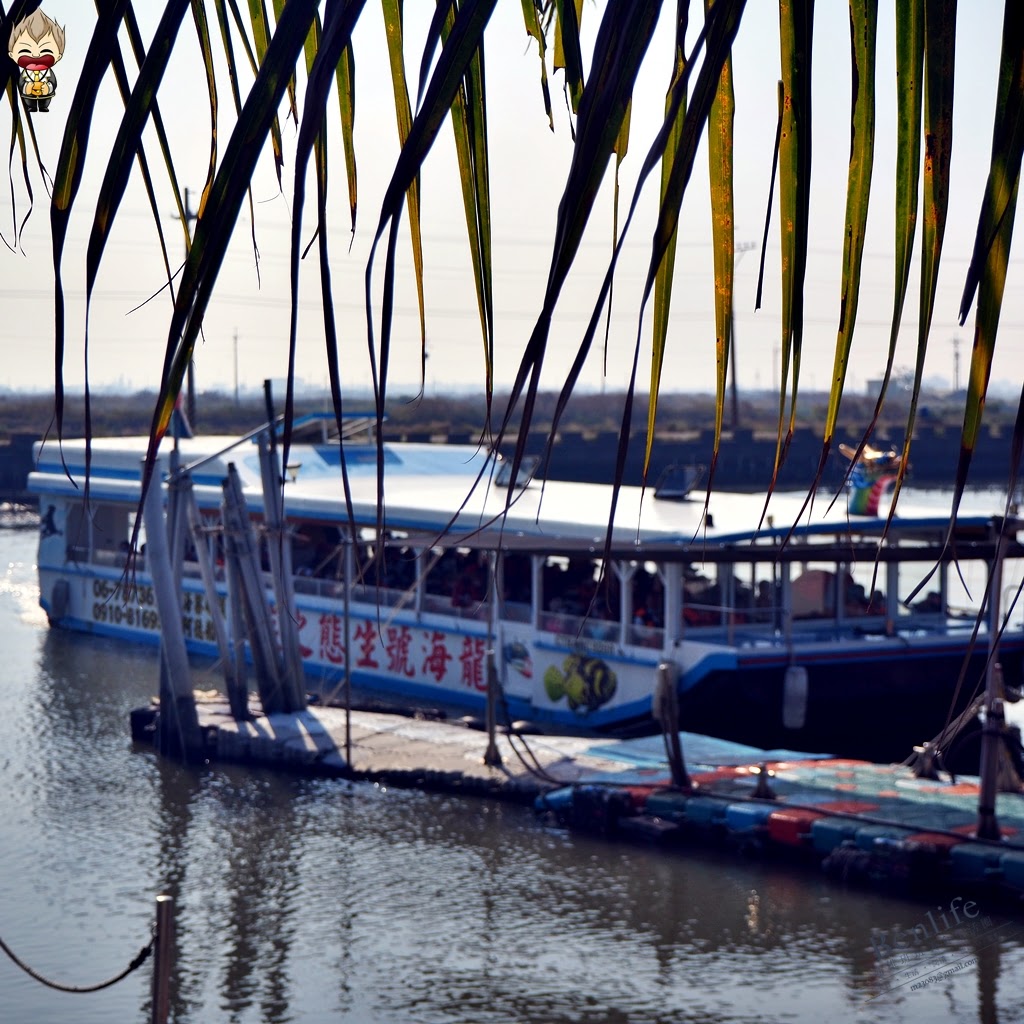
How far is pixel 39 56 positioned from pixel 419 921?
1098 cm

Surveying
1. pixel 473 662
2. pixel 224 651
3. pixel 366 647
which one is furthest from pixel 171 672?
pixel 366 647

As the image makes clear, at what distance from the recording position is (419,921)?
11812 millimetres

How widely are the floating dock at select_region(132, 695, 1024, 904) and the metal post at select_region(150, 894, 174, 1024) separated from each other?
766cm

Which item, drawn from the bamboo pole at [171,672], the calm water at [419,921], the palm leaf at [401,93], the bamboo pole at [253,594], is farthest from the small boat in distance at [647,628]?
the palm leaf at [401,93]

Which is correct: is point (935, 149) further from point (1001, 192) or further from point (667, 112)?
point (667, 112)

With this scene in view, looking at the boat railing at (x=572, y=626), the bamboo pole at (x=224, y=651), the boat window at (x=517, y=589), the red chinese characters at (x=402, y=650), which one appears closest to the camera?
the bamboo pole at (x=224, y=651)

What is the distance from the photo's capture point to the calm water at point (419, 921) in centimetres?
1023

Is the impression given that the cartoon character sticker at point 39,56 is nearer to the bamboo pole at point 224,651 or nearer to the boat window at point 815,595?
the bamboo pole at point 224,651

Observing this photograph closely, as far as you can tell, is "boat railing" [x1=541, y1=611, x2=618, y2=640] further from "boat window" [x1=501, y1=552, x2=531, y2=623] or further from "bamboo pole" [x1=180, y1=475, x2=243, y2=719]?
"bamboo pole" [x1=180, y1=475, x2=243, y2=719]

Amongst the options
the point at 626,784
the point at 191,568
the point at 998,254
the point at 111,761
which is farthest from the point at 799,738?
the point at 998,254

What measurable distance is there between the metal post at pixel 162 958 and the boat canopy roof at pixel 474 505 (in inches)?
266

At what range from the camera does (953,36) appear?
0.84 meters

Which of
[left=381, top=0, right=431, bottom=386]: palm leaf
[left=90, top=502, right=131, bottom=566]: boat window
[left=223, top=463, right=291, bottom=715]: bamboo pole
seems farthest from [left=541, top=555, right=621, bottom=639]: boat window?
[left=381, top=0, right=431, bottom=386]: palm leaf

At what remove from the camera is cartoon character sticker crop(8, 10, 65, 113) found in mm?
1410
